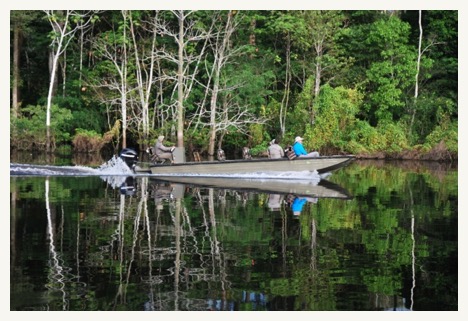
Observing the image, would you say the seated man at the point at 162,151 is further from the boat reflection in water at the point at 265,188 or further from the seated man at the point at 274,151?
the seated man at the point at 274,151

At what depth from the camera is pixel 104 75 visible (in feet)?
153

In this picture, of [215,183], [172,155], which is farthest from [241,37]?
[215,183]

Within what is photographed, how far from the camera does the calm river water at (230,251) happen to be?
9.49 m

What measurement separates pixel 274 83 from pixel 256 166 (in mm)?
21045

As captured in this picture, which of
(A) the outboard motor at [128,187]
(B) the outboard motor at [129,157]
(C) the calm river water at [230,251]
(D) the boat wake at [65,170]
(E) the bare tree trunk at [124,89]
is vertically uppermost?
(E) the bare tree trunk at [124,89]

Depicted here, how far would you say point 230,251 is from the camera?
12.4 meters

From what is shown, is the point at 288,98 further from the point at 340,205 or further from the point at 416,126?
the point at 340,205

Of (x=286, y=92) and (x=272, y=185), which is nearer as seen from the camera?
(x=272, y=185)

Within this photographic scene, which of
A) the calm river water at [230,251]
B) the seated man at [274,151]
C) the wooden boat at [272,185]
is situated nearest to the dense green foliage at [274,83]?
the seated man at [274,151]

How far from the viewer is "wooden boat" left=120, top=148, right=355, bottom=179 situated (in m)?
25.6

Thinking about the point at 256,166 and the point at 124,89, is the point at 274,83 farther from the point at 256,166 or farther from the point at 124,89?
the point at 256,166

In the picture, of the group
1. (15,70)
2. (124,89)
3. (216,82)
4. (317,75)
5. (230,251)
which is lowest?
(230,251)

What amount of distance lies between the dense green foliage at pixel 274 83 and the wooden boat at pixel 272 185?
1434 centimetres

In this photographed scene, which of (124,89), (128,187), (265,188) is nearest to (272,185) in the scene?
(265,188)
